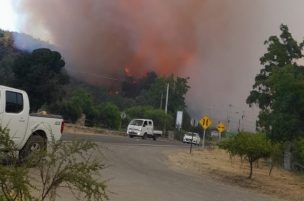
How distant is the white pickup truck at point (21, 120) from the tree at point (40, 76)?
126ft

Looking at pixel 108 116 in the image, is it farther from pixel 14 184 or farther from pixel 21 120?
pixel 14 184

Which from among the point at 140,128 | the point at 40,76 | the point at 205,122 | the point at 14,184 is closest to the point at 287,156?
the point at 205,122

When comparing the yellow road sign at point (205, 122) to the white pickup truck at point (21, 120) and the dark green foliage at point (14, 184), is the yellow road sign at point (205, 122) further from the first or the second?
the dark green foliage at point (14, 184)

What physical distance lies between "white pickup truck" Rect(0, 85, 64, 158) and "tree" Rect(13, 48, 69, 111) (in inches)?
1512

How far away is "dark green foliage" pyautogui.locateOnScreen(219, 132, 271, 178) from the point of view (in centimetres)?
1977

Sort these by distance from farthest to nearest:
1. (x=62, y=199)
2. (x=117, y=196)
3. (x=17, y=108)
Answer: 1. (x=17, y=108)
2. (x=117, y=196)
3. (x=62, y=199)

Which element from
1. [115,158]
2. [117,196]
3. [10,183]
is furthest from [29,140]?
[10,183]

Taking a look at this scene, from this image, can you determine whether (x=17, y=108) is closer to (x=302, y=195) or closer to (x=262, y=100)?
(x=302, y=195)

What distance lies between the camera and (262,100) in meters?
51.7

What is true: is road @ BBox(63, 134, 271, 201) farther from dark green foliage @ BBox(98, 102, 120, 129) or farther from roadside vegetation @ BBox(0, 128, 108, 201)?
dark green foliage @ BBox(98, 102, 120, 129)

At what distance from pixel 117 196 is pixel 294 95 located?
20.7 metres

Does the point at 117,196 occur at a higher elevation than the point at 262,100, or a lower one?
lower

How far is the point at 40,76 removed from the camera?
5316cm

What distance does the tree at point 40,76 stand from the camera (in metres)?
53.2
